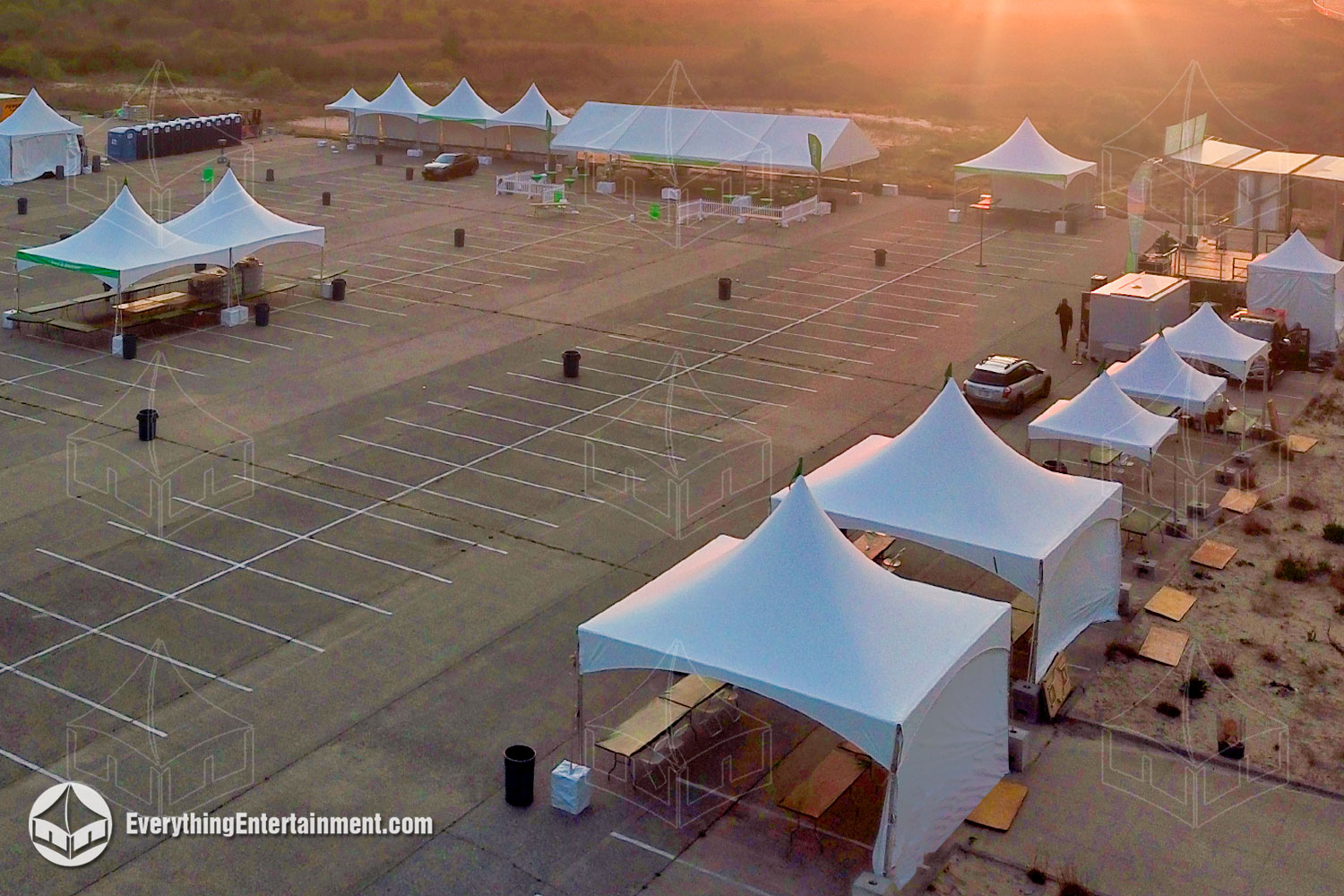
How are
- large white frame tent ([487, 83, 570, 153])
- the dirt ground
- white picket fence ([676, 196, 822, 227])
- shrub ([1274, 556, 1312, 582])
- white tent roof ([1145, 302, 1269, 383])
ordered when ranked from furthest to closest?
large white frame tent ([487, 83, 570, 153]) → white picket fence ([676, 196, 822, 227]) → white tent roof ([1145, 302, 1269, 383]) → shrub ([1274, 556, 1312, 582]) → the dirt ground

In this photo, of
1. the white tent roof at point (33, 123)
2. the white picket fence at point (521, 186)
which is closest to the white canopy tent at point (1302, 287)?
the white picket fence at point (521, 186)

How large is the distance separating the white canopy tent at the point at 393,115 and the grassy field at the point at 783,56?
35.0ft

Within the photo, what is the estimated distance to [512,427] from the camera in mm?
25703

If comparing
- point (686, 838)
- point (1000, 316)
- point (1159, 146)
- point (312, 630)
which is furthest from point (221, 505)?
point (1159, 146)

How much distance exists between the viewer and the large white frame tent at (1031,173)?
44.6 metres

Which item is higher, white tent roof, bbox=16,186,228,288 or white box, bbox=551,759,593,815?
white tent roof, bbox=16,186,228,288

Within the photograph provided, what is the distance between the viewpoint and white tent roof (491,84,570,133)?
54.6 m

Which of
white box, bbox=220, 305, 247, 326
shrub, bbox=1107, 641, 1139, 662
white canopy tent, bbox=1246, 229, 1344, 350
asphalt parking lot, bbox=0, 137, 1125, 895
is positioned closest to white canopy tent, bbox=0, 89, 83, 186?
asphalt parking lot, bbox=0, 137, 1125, 895

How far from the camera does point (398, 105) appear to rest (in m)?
57.6

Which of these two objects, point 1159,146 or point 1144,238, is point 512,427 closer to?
point 1144,238

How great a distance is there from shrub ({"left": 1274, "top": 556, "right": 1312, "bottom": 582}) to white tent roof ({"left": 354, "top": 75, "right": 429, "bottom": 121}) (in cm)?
4320

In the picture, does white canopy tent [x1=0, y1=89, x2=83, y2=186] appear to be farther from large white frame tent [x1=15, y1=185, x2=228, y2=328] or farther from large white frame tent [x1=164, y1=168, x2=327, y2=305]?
large white frame tent [x1=15, y1=185, x2=228, y2=328]

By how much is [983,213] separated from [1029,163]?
2.15 meters

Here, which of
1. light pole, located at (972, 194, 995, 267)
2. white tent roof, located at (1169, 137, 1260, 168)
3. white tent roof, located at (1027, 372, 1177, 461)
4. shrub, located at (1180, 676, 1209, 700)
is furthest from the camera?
light pole, located at (972, 194, 995, 267)
